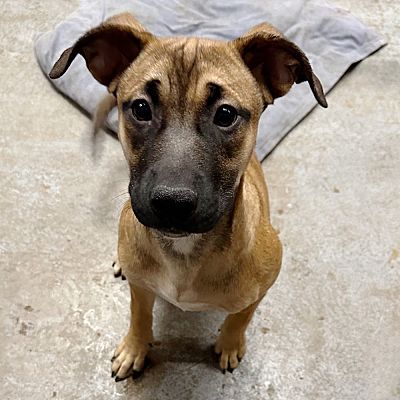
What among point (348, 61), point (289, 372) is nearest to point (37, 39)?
point (348, 61)

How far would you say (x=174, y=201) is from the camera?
1765 mm

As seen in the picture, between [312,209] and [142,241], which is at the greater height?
[142,241]

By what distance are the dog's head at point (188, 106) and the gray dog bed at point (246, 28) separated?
1.42 metres

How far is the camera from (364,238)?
10.2ft

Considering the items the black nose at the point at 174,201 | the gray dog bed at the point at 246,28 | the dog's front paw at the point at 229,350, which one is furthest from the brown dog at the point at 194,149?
the gray dog bed at the point at 246,28

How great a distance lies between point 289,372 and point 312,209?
33.0 inches

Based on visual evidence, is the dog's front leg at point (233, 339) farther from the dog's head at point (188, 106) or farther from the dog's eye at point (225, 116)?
the dog's eye at point (225, 116)

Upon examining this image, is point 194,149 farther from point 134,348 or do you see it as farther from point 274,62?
point 134,348

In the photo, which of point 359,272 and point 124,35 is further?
point 359,272

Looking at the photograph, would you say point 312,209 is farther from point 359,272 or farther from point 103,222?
point 103,222

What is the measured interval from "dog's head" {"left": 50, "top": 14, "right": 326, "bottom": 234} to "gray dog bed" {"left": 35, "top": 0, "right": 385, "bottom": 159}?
142 cm

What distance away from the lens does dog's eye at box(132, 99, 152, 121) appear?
1.91 metres

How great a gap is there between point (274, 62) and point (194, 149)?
0.43 meters

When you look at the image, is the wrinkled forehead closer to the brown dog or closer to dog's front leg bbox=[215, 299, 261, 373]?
the brown dog
